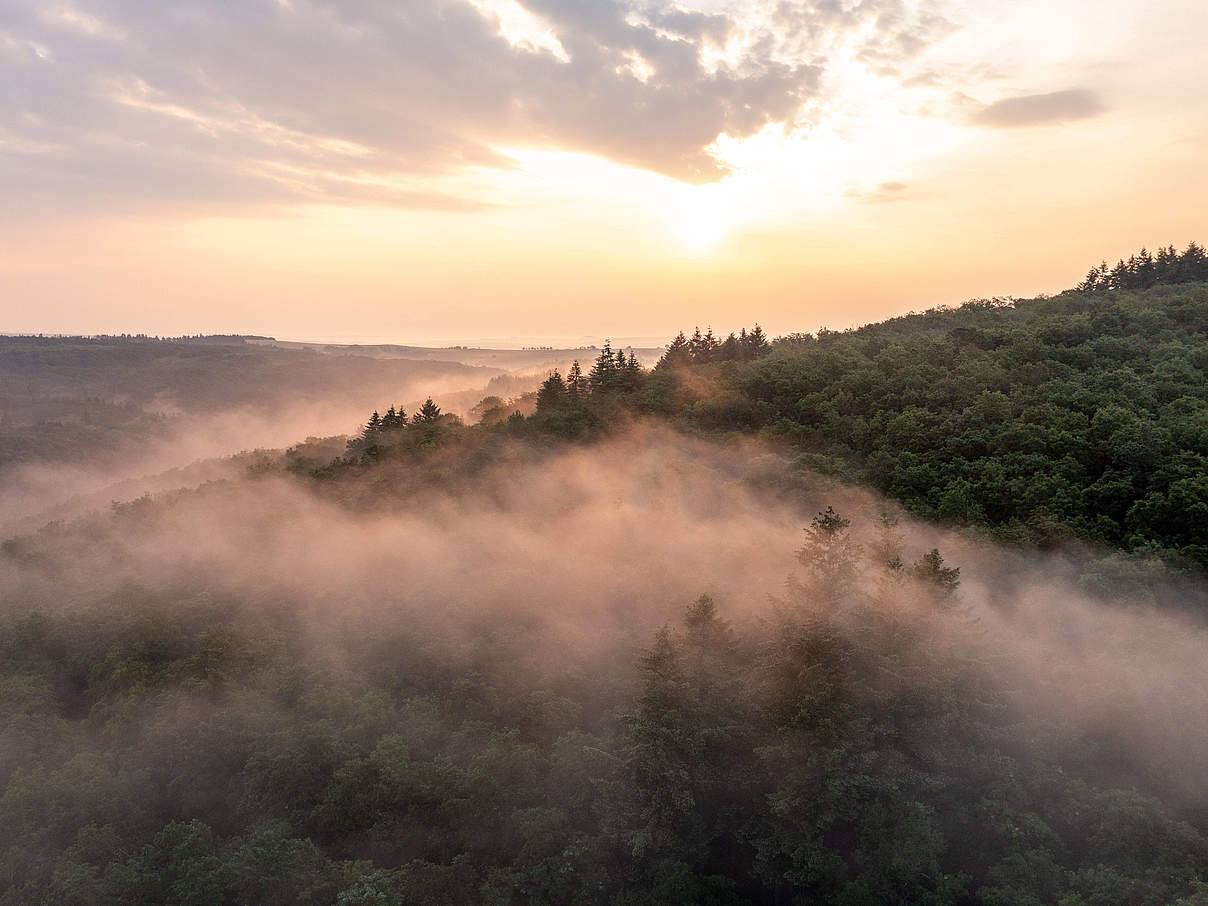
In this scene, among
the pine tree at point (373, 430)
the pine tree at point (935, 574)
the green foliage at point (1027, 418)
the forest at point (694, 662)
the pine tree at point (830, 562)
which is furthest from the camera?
the pine tree at point (373, 430)

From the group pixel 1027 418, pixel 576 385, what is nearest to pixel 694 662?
pixel 1027 418

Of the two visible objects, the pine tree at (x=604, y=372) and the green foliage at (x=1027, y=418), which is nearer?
the green foliage at (x=1027, y=418)

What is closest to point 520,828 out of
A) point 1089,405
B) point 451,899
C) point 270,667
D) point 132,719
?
point 451,899

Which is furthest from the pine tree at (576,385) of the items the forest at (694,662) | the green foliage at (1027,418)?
the green foliage at (1027,418)

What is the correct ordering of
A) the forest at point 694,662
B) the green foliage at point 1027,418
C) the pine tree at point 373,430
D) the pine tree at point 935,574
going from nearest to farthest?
the forest at point 694,662 < the pine tree at point 935,574 < the green foliage at point 1027,418 < the pine tree at point 373,430

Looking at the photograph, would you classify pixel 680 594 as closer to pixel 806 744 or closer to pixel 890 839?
pixel 806 744

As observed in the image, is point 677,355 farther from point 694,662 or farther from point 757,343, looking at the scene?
point 694,662

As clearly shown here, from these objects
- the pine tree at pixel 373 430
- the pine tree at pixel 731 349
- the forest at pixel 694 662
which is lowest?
the forest at pixel 694 662

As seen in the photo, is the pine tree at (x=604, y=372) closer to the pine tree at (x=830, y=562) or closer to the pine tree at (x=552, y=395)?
the pine tree at (x=552, y=395)
